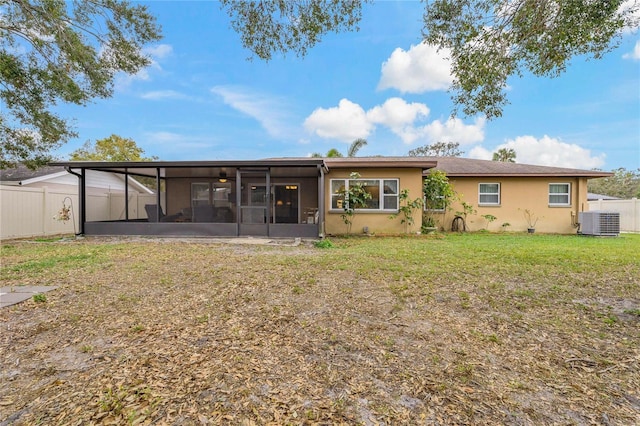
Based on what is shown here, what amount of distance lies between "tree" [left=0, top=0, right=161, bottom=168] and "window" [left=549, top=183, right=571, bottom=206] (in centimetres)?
1563

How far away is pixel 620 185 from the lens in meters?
35.7

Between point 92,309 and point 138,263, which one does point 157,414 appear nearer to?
point 92,309

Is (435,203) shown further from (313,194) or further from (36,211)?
(36,211)

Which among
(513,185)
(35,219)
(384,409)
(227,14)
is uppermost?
(227,14)

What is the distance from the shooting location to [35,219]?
34.4ft

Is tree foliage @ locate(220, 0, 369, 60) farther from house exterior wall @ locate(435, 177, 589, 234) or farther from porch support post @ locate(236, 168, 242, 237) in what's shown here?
house exterior wall @ locate(435, 177, 589, 234)

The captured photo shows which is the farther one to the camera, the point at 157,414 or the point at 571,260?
the point at 571,260

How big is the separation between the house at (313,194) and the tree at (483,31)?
453 cm

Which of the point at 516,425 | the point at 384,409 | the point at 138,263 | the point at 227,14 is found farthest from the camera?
Result: the point at 138,263

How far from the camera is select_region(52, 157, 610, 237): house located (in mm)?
10414

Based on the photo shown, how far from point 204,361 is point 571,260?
7511 millimetres

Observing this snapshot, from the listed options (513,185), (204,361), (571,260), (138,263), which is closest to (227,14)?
(138,263)

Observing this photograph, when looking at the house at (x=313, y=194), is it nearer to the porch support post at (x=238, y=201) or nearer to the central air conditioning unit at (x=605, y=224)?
the porch support post at (x=238, y=201)

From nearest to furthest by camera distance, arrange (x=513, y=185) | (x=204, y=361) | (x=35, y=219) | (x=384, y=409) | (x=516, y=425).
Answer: (x=516, y=425)
(x=384, y=409)
(x=204, y=361)
(x=35, y=219)
(x=513, y=185)
